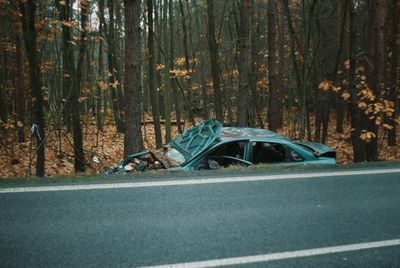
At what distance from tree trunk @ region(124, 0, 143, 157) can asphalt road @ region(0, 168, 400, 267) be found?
13.9ft

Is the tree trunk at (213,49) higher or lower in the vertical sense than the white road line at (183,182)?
higher

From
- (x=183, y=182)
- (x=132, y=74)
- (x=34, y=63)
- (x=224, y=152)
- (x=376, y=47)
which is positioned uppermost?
(x=376, y=47)

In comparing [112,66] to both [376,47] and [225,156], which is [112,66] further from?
[225,156]

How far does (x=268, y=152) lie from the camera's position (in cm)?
732

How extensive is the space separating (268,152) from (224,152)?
1.03 meters

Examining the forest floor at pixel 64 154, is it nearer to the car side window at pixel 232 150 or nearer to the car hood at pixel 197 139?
the car hood at pixel 197 139

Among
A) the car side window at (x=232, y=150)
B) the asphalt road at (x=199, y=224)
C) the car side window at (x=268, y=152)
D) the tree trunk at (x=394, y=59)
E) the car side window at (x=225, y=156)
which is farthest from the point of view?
the tree trunk at (x=394, y=59)

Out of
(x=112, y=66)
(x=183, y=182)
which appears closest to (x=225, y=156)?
(x=183, y=182)

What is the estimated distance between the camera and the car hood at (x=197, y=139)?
6.83 metres

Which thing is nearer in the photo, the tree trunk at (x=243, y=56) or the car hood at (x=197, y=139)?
the car hood at (x=197, y=139)

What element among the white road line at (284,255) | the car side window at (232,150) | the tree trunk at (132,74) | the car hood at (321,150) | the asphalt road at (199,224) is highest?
the tree trunk at (132,74)

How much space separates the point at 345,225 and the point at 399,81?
634 inches

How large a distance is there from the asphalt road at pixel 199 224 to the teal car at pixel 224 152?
1552 mm

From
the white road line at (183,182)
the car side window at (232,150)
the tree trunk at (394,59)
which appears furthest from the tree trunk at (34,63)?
the tree trunk at (394,59)
